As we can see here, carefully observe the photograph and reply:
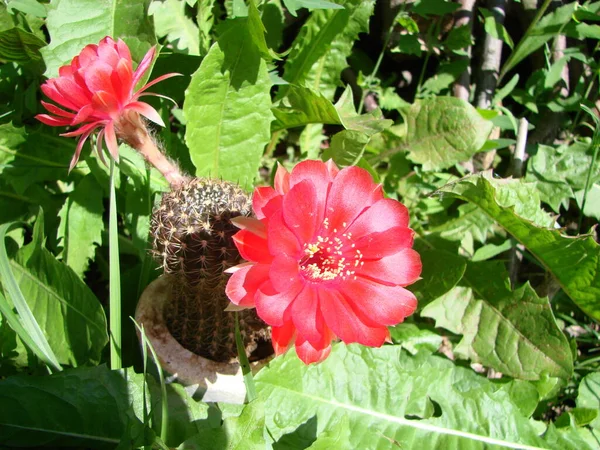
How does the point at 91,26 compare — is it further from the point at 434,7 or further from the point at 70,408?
the point at 434,7

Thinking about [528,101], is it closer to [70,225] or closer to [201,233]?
[201,233]

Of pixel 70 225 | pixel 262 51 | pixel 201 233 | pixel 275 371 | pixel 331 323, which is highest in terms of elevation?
pixel 262 51

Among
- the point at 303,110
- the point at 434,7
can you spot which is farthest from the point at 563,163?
the point at 303,110

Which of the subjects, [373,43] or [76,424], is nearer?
[76,424]

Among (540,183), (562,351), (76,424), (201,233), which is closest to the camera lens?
(201,233)

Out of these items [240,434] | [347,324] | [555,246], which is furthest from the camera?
[555,246]

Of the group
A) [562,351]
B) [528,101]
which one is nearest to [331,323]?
[562,351]

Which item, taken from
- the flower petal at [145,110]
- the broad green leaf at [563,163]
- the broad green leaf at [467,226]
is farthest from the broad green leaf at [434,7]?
the flower petal at [145,110]

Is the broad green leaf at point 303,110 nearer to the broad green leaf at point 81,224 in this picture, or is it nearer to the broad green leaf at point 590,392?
the broad green leaf at point 81,224
